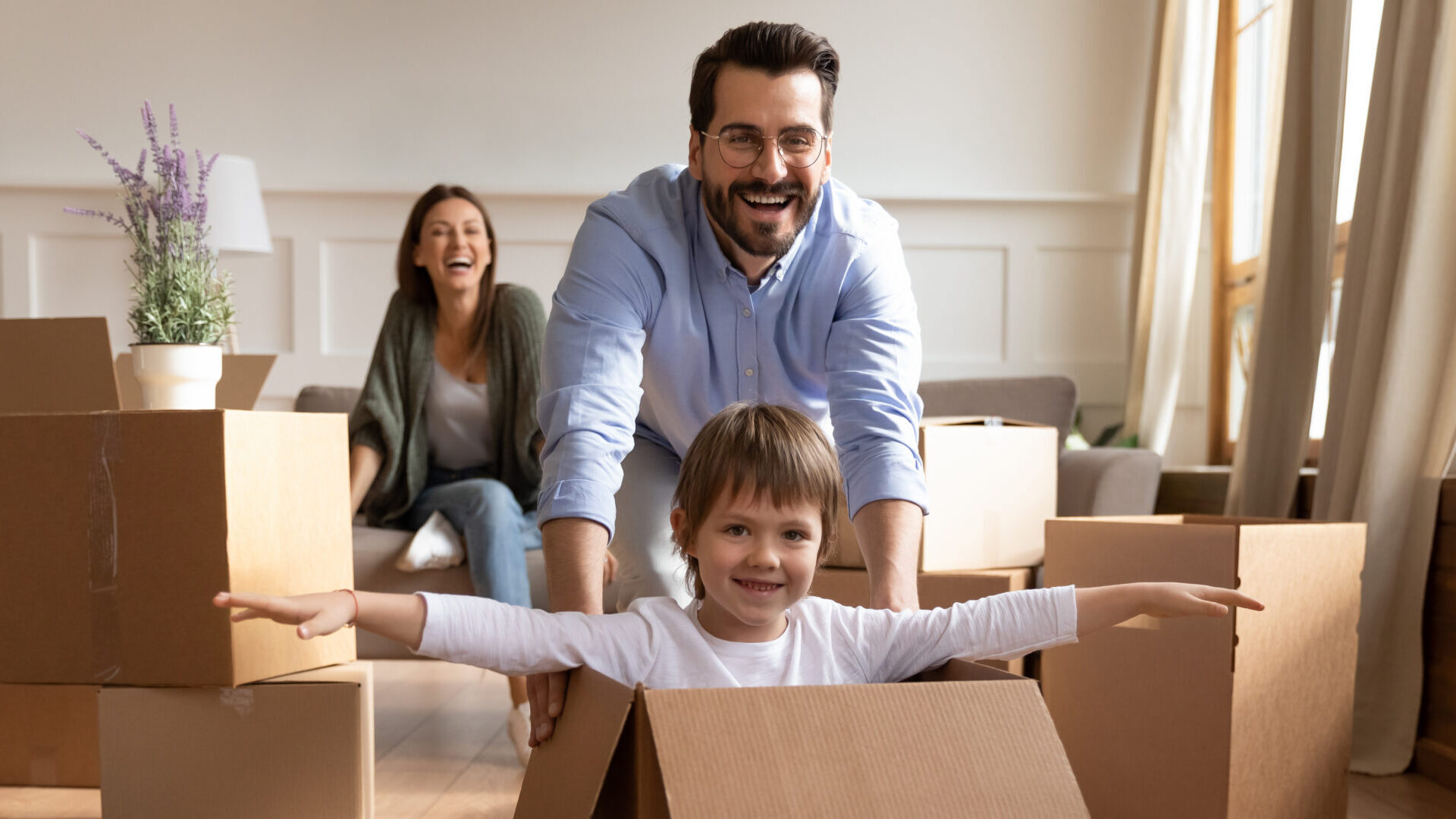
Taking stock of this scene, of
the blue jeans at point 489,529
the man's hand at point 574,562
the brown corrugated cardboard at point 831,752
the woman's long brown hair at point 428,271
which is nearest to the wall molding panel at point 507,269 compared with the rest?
the woman's long brown hair at point 428,271

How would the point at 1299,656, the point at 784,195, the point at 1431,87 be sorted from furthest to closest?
the point at 1431,87
the point at 1299,656
the point at 784,195

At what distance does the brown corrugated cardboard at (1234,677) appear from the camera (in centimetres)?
148

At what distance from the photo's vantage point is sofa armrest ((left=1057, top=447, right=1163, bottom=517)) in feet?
7.88

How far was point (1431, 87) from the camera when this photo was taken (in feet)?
6.11

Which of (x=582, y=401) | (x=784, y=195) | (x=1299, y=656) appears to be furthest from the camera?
(x=1299, y=656)

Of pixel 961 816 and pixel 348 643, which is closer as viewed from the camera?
pixel 961 816

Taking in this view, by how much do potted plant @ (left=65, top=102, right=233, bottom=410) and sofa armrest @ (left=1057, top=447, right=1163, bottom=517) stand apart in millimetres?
1686

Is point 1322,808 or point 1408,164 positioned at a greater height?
point 1408,164

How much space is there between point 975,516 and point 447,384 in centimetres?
123

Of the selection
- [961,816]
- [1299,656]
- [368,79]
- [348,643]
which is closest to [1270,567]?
[1299,656]

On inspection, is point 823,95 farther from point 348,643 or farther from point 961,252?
point 961,252

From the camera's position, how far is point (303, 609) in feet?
2.87

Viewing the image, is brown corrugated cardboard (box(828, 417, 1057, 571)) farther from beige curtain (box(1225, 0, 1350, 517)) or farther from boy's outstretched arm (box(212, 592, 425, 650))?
boy's outstretched arm (box(212, 592, 425, 650))

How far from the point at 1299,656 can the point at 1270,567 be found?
0.43 ft
